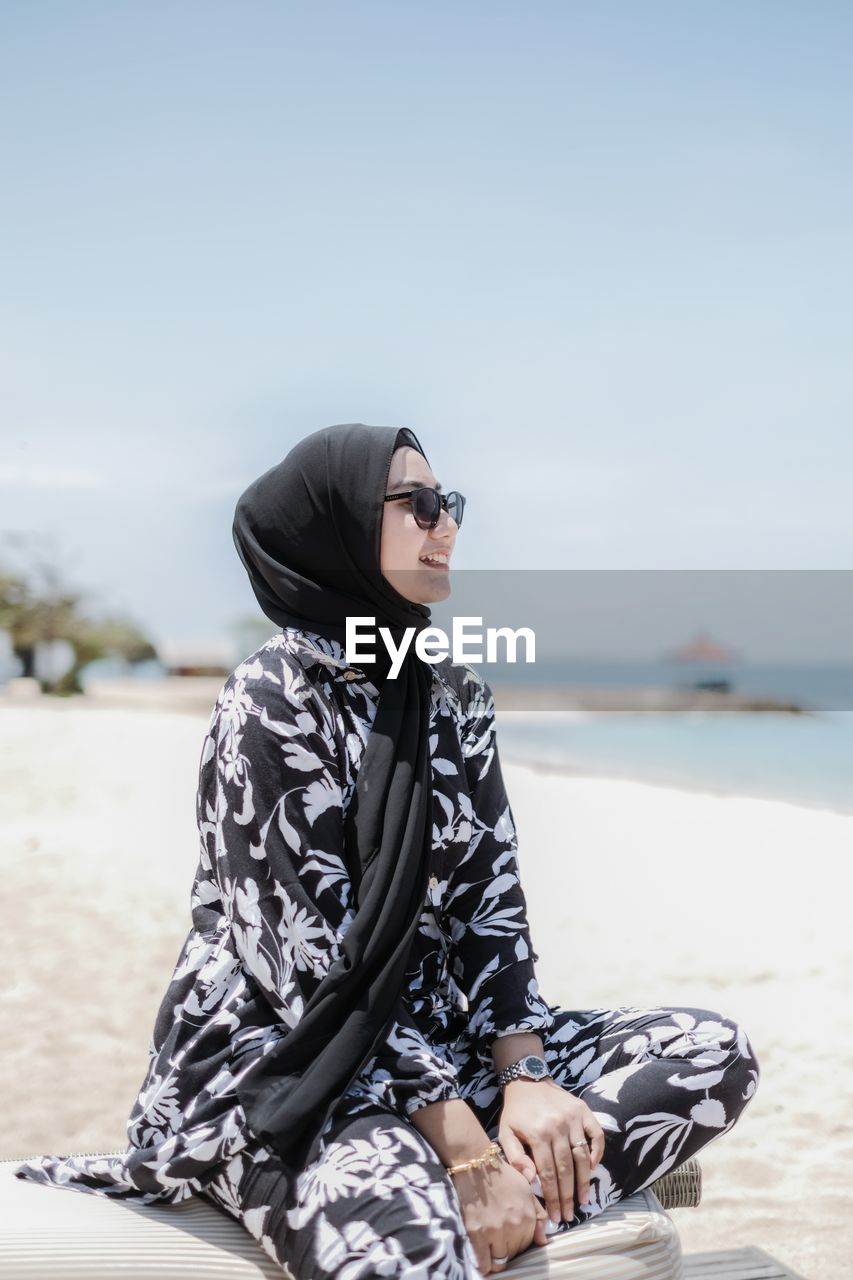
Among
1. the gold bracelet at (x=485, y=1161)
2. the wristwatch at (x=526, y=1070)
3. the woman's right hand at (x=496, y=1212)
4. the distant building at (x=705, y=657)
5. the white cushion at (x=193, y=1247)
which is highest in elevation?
the wristwatch at (x=526, y=1070)

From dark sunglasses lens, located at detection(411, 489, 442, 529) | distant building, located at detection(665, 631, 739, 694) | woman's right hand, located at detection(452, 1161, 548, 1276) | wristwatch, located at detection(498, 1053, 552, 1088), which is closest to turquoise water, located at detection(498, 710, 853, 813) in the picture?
distant building, located at detection(665, 631, 739, 694)

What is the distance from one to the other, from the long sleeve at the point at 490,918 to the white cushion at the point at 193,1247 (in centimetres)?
34

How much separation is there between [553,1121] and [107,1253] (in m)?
0.73

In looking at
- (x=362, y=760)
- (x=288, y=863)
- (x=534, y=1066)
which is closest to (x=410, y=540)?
(x=362, y=760)

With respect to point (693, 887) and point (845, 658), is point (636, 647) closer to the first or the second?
point (845, 658)

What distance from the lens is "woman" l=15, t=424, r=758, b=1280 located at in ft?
5.92

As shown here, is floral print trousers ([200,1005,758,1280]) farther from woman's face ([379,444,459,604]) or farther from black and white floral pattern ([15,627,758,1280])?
woman's face ([379,444,459,604])

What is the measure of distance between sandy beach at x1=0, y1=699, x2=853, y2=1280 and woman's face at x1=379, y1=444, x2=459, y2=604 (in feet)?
6.50

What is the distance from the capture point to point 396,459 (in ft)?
7.29

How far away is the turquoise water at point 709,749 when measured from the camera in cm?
2412

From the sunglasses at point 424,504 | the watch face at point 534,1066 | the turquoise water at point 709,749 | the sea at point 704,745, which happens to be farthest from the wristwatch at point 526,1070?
the turquoise water at point 709,749

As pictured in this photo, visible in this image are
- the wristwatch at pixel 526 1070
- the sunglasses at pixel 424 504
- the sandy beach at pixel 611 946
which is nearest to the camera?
the wristwatch at pixel 526 1070

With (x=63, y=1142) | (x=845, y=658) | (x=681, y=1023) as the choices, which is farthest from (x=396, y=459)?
(x=845, y=658)

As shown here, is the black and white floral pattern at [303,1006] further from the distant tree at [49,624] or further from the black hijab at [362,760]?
the distant tree at [49,624]
